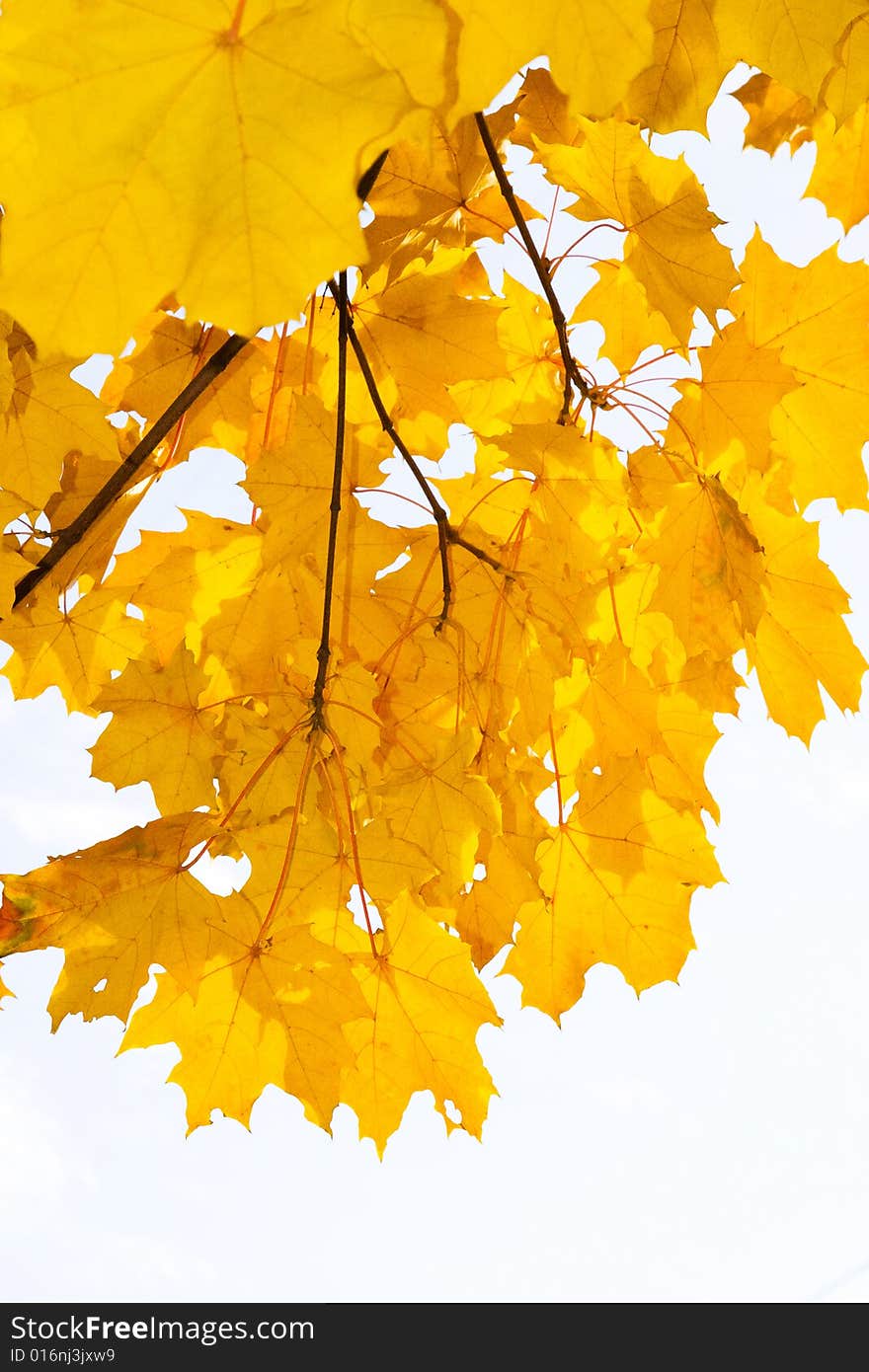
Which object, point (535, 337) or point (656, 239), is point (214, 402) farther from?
point (656, 239)

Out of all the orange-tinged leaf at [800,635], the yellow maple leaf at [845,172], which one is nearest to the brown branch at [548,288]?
the orange-tinged leaf at [800,635]

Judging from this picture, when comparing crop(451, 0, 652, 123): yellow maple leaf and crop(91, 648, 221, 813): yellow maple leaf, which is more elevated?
crop(91, 648, 221, 813): yellow maple leaf

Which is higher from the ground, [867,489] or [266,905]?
[867,489]

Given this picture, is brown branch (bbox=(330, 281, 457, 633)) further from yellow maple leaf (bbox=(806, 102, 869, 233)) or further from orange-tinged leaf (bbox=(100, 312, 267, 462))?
yellow maple leaf (bbox=(806, 102, 869, 233))

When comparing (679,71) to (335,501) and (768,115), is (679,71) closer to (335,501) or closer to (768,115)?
(335,501)

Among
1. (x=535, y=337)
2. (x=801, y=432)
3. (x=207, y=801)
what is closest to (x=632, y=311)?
(x=535, y=337)

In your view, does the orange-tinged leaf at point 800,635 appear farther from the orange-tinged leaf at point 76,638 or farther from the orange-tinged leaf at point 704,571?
the orange-tinged leaf at point 76,638

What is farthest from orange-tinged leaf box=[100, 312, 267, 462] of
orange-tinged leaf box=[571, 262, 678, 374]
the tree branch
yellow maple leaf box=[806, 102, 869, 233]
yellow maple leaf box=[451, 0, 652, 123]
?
yellow maple leaf box=[451, 0, 652, 123]

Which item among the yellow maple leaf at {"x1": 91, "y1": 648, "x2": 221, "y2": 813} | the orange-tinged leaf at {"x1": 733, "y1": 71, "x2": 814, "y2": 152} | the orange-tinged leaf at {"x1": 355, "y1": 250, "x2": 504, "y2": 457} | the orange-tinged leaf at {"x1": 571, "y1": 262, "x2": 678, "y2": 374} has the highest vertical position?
the orange-tinged leaf at {"x1": 733, "y1": 71, "x2": 814, "y2": 152}
